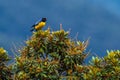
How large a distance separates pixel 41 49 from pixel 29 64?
97 centimetres

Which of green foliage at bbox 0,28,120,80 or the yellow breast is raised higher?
the yellow breast

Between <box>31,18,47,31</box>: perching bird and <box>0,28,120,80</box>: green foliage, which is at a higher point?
<box>31,18,47,31</box>: perching bird

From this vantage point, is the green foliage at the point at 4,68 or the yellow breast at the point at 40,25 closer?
the green foliage at the point at 4,68

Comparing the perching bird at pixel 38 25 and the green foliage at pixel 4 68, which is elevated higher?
the perching bird at pixel 38 25

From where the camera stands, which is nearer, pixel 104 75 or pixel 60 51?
pixel 104 75

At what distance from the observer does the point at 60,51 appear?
20.6 meters

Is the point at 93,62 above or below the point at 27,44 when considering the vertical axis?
below

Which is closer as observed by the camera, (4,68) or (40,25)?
(4,68)

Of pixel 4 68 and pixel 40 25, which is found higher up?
pixel 40 25

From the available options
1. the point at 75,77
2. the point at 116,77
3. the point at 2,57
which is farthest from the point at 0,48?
the point at 116,77

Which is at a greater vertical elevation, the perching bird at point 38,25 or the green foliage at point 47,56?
the perching bird at point 38,25

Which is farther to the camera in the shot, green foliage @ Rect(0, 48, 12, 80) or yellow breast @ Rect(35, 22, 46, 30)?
yellow breast @ Rect(35, 22, 46, 30)

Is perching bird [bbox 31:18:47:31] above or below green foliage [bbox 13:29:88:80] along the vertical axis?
above

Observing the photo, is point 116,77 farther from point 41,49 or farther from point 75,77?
point 41,49
